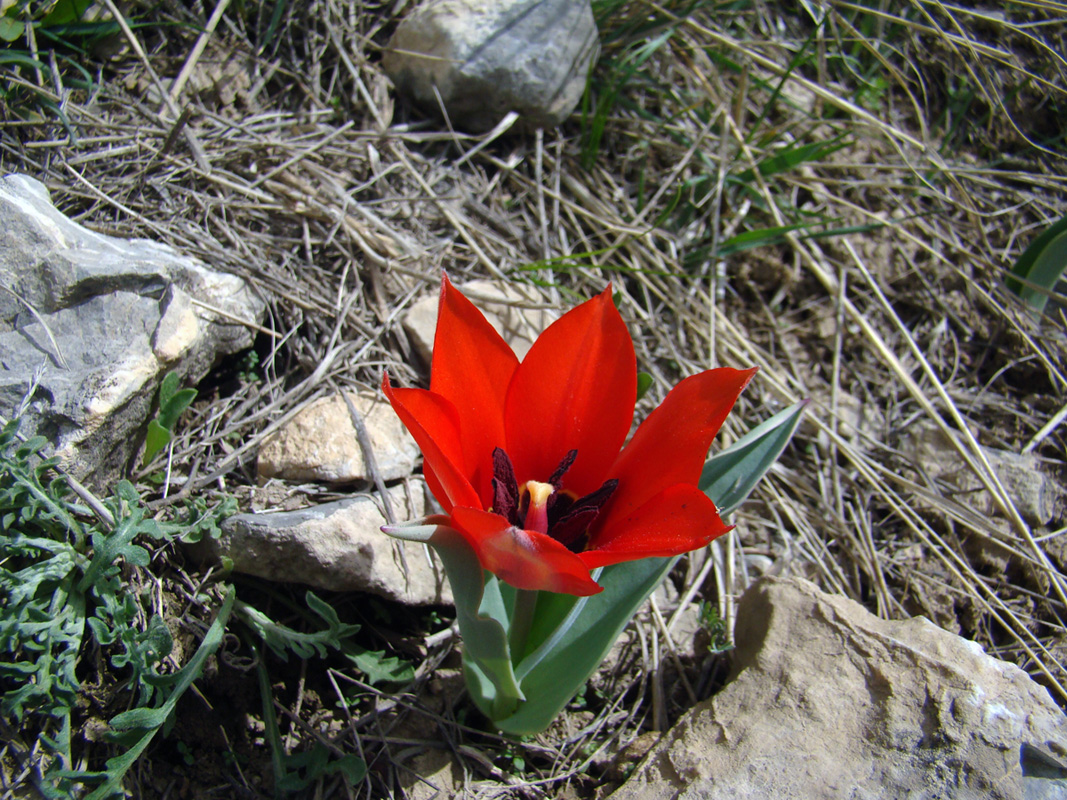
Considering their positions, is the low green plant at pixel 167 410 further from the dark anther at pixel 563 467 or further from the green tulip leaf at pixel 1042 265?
the green tulip leaf at pixel 1042 265

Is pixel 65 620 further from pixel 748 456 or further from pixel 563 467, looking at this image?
pixel 748 456

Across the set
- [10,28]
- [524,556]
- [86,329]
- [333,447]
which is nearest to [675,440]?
[524,556]

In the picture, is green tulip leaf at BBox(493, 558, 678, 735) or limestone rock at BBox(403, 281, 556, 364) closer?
green tulip leaf at BBox(493, 558, 678, 735)

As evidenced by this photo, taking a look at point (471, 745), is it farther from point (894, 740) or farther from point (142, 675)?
point (894, 740)

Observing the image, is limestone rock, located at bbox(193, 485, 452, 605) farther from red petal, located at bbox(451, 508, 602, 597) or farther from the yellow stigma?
red petal, located at bbox(451, 508, 602, 597)

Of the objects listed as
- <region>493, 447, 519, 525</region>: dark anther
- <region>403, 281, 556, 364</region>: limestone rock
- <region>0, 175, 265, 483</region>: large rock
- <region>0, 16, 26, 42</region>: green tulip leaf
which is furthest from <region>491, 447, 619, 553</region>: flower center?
<region>0, 16, 26, 42</region>: green tulip leaf

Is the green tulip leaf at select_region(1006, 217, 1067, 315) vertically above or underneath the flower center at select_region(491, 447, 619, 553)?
above
